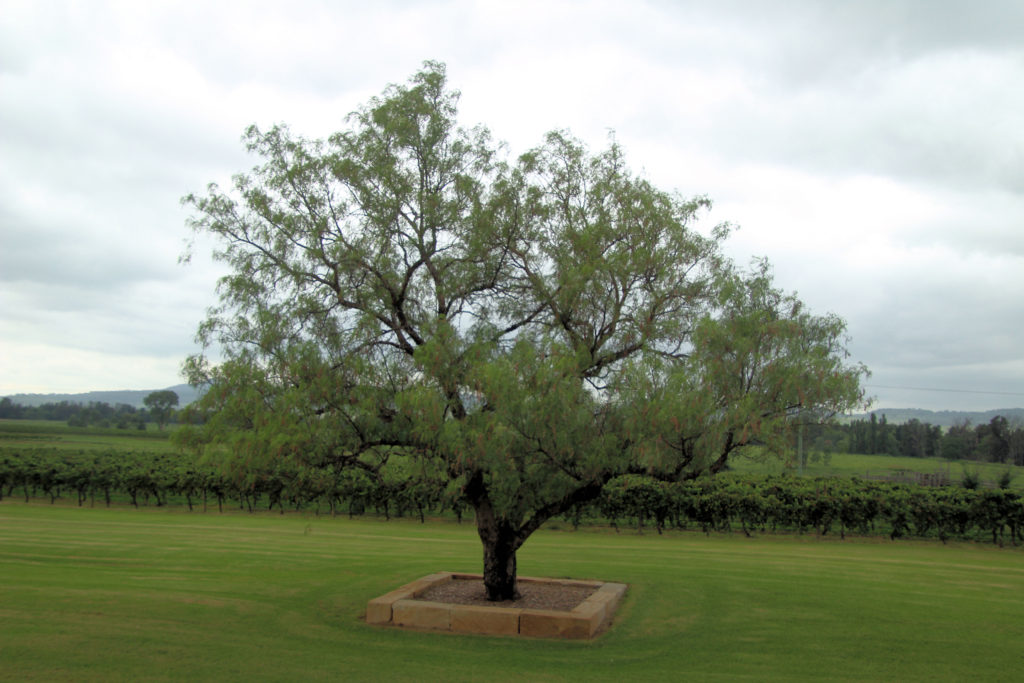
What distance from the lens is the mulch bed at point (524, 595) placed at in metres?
9.71

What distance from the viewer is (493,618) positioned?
8719mm

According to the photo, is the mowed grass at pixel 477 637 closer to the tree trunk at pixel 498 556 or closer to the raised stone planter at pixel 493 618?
the raised stone planter at pixel 493 618

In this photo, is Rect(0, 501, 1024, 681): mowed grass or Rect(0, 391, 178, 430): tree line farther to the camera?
Rect(0, 391, 178, 430): tree line

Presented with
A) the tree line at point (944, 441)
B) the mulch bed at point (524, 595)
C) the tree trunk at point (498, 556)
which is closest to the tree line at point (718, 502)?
the mulch bed at point (524, 595)

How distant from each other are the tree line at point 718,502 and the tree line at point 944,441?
1763 centimetres

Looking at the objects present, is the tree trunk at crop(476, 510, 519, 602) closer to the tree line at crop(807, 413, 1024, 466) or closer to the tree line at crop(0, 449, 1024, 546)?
the tree line at crop(0, 449, 1024, 546)

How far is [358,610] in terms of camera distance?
32.9 feet

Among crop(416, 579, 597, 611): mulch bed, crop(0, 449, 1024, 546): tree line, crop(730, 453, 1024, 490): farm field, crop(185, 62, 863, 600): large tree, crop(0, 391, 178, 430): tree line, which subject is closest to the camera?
crop(185, 62, 863, 600): large tree

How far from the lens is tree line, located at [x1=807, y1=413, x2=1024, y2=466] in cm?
4197

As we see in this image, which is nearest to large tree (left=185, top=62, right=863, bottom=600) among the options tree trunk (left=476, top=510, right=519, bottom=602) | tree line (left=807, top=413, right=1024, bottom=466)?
tree trunk (left=476, top=510, right=519, bottom=602)

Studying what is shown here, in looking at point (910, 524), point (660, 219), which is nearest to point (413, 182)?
point (660, 219)

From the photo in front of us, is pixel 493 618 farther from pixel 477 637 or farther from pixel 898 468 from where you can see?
pixel 898 468

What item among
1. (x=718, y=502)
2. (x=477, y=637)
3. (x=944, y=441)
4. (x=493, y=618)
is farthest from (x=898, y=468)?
(x=477, y=637)

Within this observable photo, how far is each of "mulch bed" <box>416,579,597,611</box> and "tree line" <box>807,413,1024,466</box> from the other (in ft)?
104
